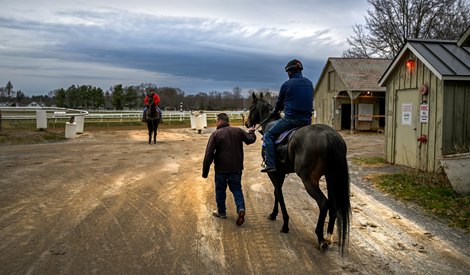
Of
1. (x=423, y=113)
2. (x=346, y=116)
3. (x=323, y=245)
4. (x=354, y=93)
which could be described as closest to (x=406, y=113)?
(x=423, y=113)

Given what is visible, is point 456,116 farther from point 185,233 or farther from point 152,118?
point 152,118

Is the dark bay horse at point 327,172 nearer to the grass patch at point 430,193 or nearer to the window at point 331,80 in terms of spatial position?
the grass patch at point 430,193

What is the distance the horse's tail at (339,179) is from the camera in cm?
550

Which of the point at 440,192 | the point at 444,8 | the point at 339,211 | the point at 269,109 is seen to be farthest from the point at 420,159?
the point at 444,8

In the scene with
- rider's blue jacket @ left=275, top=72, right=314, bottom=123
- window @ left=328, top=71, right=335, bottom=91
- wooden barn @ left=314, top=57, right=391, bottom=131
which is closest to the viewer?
rider's blue jacket @ left=275, top=72, right=314, bottom=123

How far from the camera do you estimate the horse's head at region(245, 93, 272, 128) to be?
25.3ft

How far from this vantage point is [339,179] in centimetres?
556

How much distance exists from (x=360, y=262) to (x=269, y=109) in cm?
349

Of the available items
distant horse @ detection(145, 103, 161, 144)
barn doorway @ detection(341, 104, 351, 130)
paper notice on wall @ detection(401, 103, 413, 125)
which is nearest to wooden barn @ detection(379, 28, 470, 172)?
paper notice on wall @ detection(401, 103, 413, 125)

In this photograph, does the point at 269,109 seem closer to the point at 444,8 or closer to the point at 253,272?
the point at 253,272

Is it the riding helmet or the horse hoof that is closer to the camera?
the horse hoof

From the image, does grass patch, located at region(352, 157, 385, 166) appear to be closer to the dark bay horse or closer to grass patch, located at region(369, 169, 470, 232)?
grass patch, located at region(369, 169, 470, 232)

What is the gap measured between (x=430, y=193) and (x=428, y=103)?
3.59m

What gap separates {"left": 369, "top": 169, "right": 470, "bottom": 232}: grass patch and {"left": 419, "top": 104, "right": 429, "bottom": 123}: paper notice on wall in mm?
1516
